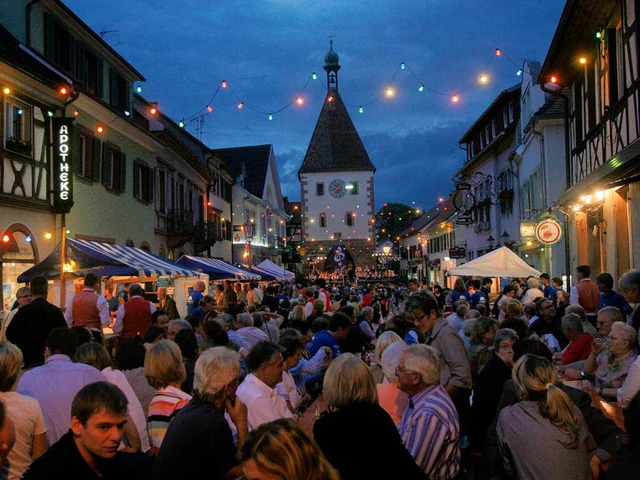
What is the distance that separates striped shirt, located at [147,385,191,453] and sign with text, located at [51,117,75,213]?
12238 millimetres

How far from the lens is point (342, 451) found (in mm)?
3568

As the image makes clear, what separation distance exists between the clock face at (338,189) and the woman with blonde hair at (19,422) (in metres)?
61.7

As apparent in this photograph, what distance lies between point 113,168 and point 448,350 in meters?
16.2

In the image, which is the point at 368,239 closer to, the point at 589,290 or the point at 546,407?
the point at 589,290

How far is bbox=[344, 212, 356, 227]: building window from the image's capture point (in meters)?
66.0

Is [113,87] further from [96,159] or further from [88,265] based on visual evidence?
[88,265]

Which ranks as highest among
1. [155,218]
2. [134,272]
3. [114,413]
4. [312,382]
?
[155,218]

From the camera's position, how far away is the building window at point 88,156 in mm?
17781

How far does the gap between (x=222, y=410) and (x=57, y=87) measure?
1354 cm

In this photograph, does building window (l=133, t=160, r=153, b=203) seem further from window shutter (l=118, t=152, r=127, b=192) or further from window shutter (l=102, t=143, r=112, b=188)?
window shutter (l=102, t=143, r=112, b=188)

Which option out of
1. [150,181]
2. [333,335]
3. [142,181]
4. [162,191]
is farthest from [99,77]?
[333,335]

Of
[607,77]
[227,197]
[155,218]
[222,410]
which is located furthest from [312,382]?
[227,197]

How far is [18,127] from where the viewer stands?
48.8 ft

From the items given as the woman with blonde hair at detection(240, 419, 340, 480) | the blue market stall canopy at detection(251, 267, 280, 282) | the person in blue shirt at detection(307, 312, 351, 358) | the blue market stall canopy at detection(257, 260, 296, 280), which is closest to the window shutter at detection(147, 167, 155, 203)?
the blue market stall canopy at detection(251, 267, 280, 282)
